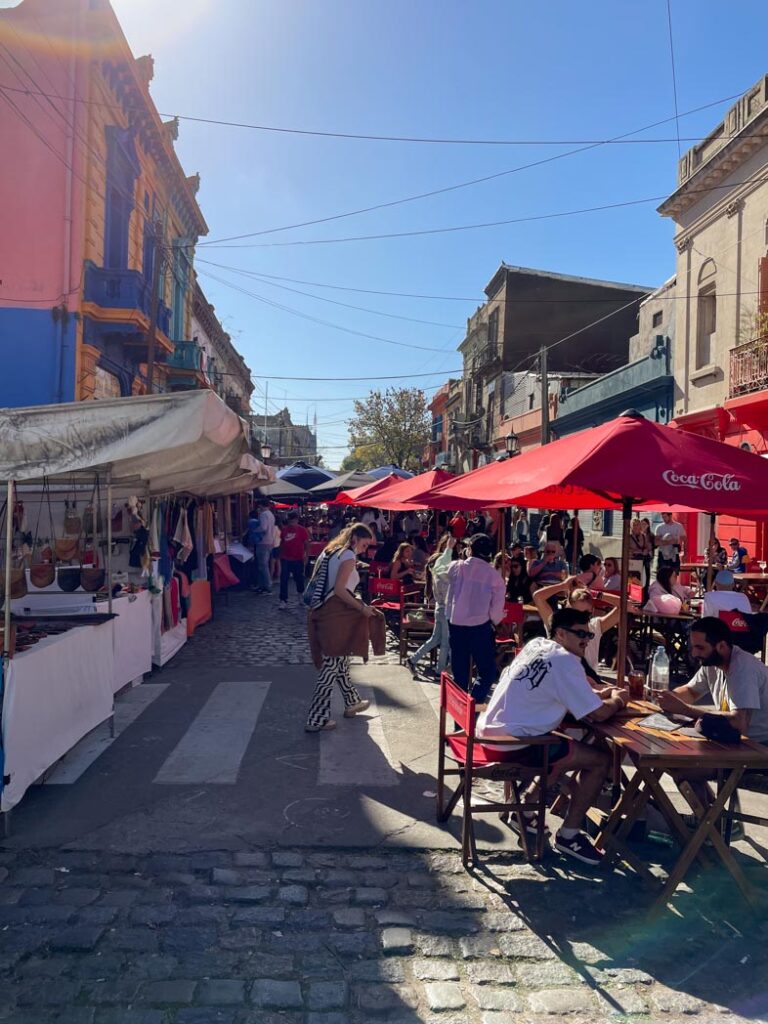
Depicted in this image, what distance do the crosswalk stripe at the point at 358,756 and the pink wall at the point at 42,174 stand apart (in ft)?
37.7

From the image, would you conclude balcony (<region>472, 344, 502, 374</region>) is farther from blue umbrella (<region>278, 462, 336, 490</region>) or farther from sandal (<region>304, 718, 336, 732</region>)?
sandal (<region>304, 718, 336, 732</region>)

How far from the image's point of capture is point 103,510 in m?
9.21

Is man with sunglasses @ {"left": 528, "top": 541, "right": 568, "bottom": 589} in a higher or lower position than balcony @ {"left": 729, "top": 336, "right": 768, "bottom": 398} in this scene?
lower

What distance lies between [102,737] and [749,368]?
14398mm

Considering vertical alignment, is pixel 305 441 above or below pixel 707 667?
above

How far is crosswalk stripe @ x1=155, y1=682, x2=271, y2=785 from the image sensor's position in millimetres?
5535

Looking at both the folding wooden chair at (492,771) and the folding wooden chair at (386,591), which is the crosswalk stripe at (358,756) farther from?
the folding wooden chair at (386,591)

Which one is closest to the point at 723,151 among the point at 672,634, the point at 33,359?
the point at 672,634

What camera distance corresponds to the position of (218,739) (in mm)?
6344

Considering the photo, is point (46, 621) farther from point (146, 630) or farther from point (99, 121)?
point (99, 121)

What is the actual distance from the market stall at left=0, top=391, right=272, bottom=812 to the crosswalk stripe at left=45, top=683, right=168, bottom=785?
187mm

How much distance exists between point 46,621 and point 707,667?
16.4 ft

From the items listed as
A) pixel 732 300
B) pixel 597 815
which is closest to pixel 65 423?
pixel 597 815

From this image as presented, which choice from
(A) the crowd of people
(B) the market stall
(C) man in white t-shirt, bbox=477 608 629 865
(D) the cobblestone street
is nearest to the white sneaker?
(A) the crowd of people
